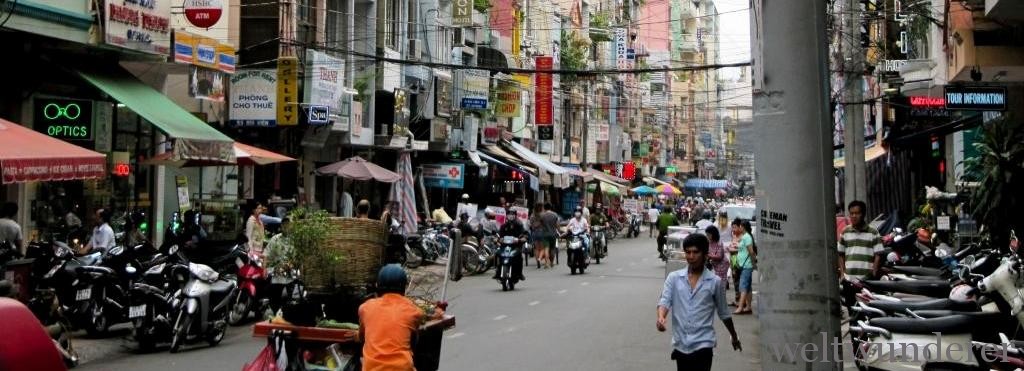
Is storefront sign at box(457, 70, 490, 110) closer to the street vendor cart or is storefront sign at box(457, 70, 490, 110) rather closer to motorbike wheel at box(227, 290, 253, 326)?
motorbike wheel at box(227, 290, 253, 326)

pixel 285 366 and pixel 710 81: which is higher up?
pixel 710 81

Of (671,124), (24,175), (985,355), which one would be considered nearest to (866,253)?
(985,355)

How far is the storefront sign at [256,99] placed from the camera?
93.3 ft

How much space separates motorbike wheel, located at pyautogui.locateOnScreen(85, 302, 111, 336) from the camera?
14.9 meters

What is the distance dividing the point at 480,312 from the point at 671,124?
8616 centimetres

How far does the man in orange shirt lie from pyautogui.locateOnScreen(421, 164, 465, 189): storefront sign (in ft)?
111

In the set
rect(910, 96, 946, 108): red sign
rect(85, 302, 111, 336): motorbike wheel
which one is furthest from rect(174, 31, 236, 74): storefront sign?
rect(910, 96, 946, 108): red sign

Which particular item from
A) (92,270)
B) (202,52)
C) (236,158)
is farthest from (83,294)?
(202,52)

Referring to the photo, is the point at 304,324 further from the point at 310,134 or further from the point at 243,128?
the point at 310,134

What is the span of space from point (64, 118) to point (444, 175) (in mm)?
21567

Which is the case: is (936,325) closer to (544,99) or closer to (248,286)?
(248,286)

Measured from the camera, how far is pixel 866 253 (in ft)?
46.4

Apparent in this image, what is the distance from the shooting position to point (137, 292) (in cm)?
1420

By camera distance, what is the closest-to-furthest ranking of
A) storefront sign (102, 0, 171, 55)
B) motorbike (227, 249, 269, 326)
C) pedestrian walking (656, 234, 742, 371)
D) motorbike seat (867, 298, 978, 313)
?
pedestrian walking (656, 234, 742, 371) < motorbike seat (867, 298, 978, 313) < motorbike (227, 249, 269, 326) < storefront sign (102, 0, 171, 55)
